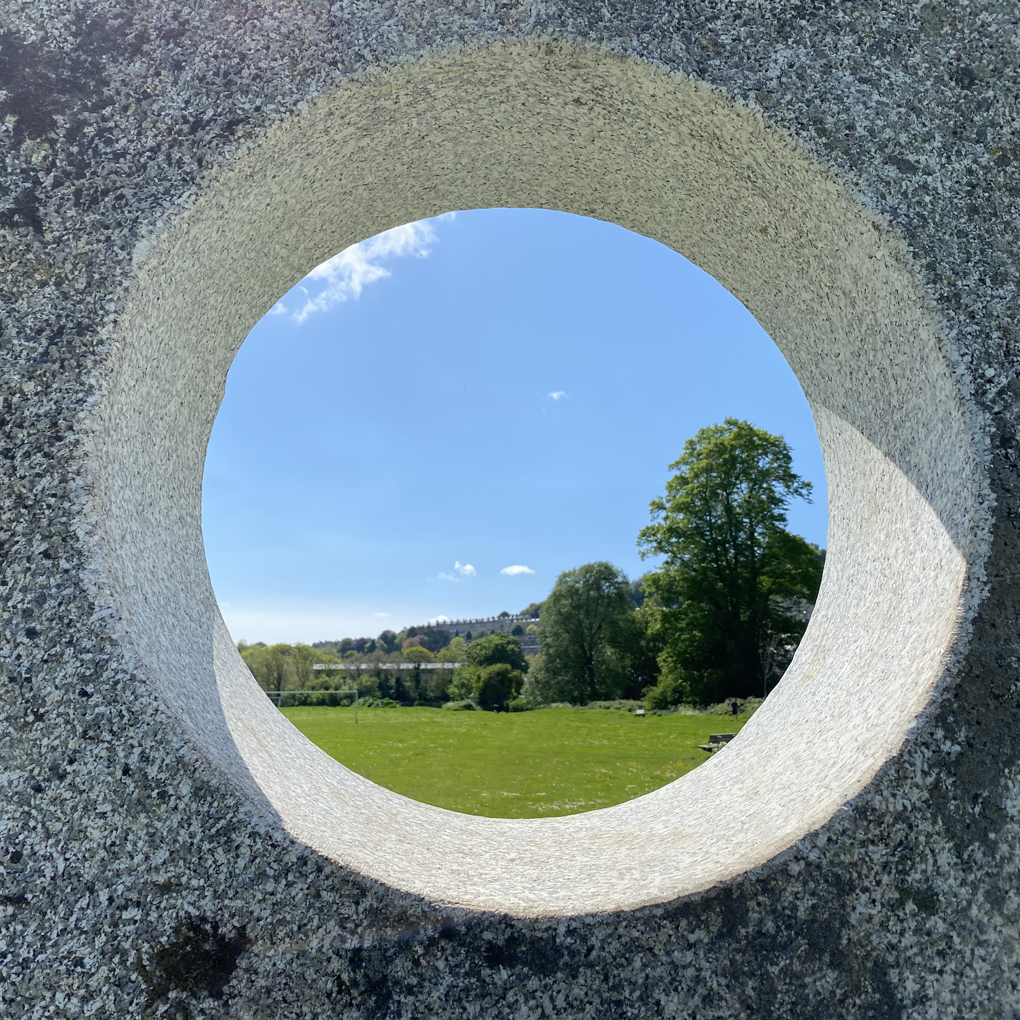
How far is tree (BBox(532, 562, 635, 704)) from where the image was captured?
32.6 meters

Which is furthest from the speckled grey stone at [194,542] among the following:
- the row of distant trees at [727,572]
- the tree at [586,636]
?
the tree at [586,636]

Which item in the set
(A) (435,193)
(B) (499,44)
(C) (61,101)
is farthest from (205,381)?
(B) (499,44)

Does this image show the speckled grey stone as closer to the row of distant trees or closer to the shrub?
the row of distant trees

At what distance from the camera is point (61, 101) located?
2.30 metres

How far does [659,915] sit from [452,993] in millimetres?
633

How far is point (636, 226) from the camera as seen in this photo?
3570 millimetres

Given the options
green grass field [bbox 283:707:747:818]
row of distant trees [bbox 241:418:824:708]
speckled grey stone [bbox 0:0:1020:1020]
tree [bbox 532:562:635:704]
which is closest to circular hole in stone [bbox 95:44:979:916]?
speckled grey stone [bbox 0:0:1020:1020]

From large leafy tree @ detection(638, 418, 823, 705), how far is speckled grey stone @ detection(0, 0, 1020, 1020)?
20.7m

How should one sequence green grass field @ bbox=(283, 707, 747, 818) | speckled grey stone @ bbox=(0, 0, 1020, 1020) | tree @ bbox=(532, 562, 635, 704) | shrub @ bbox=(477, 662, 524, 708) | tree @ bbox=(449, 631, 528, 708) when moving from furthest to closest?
tree @ bbox=(449, 631, 528, 708) < shrub @ bbox=(477, 662, 524, 708) < tree @ bbox=(532, 562, 635, 704) < green grass field @ bbox=(283, 707, 747, 818) < speckled grey stone @ bbox=(0, 0, 1020, 1020)

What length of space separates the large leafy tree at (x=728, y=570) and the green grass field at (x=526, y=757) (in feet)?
9.66

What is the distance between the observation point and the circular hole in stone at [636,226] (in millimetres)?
2258

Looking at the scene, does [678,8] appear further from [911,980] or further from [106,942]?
[106,942]

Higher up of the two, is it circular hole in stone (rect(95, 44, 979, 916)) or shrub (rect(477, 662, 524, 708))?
circular hole in stone (rect(95, 44, 979, 916))

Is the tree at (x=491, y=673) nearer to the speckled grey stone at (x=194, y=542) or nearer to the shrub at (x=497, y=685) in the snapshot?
the shrub at (x=497, y=685)
